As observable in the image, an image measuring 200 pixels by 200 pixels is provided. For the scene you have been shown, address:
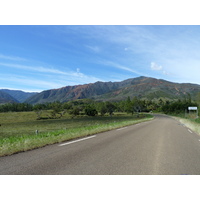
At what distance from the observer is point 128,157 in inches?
239

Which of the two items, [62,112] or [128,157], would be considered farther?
[62,112]

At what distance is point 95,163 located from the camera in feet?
17.1
